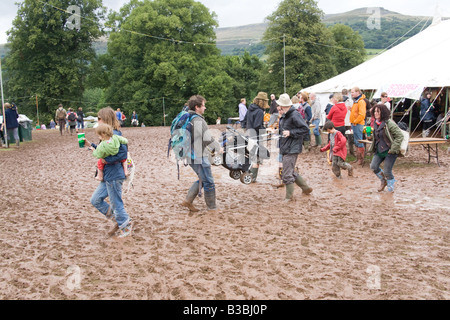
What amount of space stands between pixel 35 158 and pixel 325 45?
3531cm

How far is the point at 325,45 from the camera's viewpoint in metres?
43.3

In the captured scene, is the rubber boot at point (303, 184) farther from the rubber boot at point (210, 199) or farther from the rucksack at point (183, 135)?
the rucksack at point (183, 135)

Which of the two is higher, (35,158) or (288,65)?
(288,65)

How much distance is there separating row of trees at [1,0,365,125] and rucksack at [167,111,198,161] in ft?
115

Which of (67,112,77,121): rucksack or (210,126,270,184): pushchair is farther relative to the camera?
(67,112,77,121): rucksack

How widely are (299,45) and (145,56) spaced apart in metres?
15.4

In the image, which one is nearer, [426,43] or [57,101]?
[426,43]

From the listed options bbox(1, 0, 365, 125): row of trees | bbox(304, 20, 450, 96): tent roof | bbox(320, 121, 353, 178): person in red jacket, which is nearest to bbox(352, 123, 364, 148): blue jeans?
bbox(320, 121, 353, 178): person in red jacket

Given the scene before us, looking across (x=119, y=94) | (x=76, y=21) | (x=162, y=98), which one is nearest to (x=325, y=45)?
(x=162, y=98)

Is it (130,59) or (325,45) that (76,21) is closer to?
(130,59)

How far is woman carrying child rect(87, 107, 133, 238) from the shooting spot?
550 cm

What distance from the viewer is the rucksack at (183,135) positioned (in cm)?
632

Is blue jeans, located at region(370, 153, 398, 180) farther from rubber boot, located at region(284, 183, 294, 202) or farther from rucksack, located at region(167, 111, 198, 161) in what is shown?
rucksack, located at region(167, 111, 198, 161)
